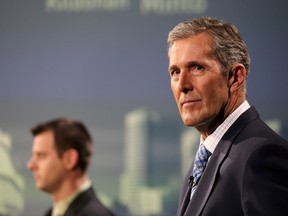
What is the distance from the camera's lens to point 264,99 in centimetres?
407

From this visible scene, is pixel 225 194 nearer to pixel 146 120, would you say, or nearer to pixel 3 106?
pixel 146 120

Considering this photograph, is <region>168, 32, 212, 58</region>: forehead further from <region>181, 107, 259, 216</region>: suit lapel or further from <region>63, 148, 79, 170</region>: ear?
<region>63, 148, 79, 170</region>: ear

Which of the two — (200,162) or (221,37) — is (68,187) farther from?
(221,37)

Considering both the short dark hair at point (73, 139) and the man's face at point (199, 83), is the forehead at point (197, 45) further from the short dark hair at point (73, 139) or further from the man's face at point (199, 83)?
the short dark hair at point (73, 139)

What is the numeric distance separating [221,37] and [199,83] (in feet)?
0.46

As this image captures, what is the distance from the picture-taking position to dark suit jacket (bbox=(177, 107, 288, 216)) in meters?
1.25

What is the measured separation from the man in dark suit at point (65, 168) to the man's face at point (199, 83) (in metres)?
1.50

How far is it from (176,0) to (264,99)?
96 cm

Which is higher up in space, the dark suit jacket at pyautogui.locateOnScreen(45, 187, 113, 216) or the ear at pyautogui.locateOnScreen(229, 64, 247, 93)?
the ear at pyautogui.locateOnScreen(229, 64, 247, 93)

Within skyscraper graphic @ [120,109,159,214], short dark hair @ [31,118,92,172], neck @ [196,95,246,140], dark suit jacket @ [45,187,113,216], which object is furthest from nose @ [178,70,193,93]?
skyscraper graphic @ [120,109,159,214]

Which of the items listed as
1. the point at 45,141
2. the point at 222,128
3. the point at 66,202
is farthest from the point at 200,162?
the point at 45,141

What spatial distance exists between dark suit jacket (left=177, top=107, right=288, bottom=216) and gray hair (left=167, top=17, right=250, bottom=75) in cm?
15

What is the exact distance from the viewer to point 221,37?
1.52 m

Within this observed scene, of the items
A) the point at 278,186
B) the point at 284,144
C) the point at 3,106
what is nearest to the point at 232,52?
the point at 284,144
